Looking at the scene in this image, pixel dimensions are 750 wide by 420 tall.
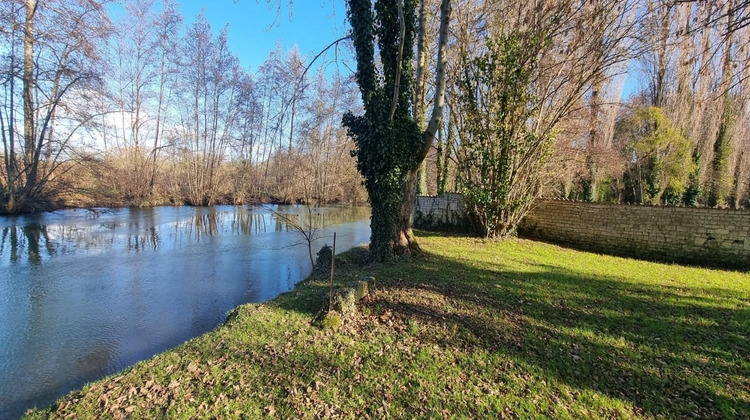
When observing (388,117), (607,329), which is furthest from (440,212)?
(607,329)

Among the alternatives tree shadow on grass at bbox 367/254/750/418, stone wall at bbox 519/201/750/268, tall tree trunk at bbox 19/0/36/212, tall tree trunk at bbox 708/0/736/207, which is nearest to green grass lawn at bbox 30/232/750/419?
tree shadow on grass at bbox 367/254/750/418

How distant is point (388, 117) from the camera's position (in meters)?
6.93

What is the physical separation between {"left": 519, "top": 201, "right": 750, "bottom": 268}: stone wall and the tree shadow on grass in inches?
138

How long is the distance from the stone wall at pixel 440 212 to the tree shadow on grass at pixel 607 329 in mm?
6549

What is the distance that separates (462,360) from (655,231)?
341 inches

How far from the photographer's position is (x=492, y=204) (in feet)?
34.1

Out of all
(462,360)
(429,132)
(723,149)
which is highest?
(723,149)

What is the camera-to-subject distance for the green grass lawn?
2697 millimetres

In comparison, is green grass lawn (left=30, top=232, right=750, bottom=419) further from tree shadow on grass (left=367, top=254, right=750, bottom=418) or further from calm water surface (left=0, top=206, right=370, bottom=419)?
calm water surface (left=0, top=206, right=370, bottom=419)

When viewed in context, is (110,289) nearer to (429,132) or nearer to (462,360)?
(462,360)

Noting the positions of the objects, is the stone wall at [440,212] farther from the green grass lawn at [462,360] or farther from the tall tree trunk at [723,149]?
the tall tree trunk at [723,149]

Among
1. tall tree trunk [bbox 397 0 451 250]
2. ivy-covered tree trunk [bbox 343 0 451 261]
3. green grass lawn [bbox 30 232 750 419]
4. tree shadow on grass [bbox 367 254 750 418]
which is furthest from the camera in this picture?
tall tree trunk [bbox 397 0 451 250]

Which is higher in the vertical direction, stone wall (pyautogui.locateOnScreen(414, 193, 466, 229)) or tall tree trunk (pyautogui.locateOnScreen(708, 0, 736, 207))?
tall tree trunk (pyautogui.locateOnScreen(708, 0, 736, 207))

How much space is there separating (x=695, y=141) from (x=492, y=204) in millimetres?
14864
